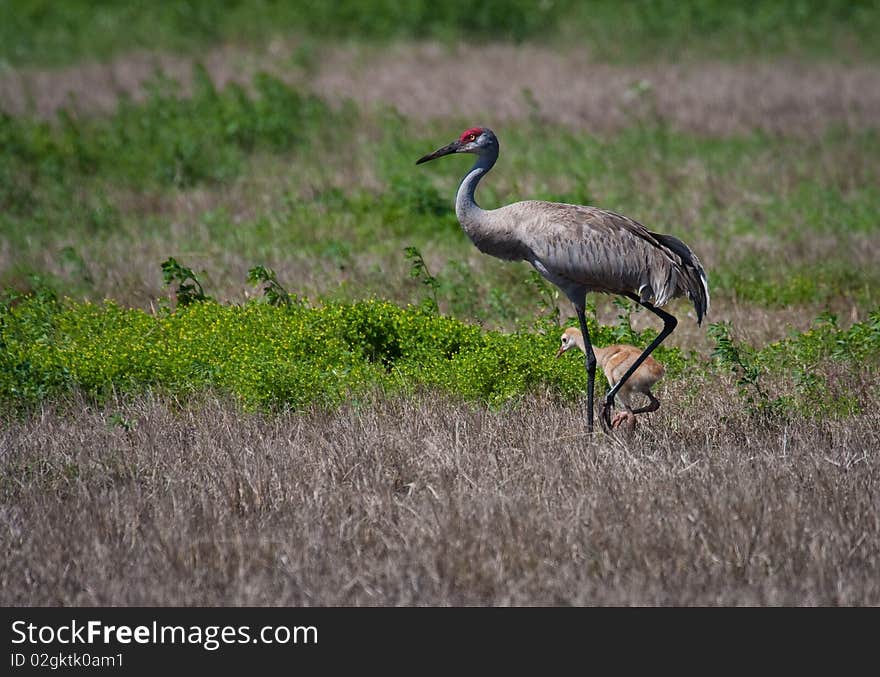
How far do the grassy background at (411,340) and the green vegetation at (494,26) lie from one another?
2.74 feet

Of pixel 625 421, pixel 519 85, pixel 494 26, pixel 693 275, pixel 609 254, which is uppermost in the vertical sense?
pixel 494 26

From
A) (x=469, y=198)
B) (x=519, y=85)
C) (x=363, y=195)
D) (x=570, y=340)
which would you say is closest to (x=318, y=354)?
(x=469, y=198)

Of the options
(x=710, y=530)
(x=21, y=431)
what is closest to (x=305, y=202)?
(x=21, y=431)

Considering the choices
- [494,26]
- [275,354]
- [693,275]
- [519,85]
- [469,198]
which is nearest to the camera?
[693,275]

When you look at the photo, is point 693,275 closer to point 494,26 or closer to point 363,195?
point 363,195

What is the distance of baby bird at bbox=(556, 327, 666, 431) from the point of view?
698cm

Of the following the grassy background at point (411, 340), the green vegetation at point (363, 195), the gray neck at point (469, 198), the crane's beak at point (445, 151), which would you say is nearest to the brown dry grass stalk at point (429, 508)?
the grassy background at point (411, 340)

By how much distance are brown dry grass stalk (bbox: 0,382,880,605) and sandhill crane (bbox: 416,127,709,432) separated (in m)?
0.73

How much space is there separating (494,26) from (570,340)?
1337cm

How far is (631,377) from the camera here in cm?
717

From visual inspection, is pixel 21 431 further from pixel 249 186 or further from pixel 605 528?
pixel 249 186

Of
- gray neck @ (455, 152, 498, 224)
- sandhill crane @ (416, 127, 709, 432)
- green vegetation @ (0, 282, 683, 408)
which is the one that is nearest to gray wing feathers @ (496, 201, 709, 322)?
sandhill crane @ (416, 127, 709, 432)

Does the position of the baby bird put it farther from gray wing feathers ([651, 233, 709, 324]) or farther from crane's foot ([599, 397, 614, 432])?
gray wing feathers ([651, 233, 709, 324])

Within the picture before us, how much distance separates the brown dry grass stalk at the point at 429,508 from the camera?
502 cm
